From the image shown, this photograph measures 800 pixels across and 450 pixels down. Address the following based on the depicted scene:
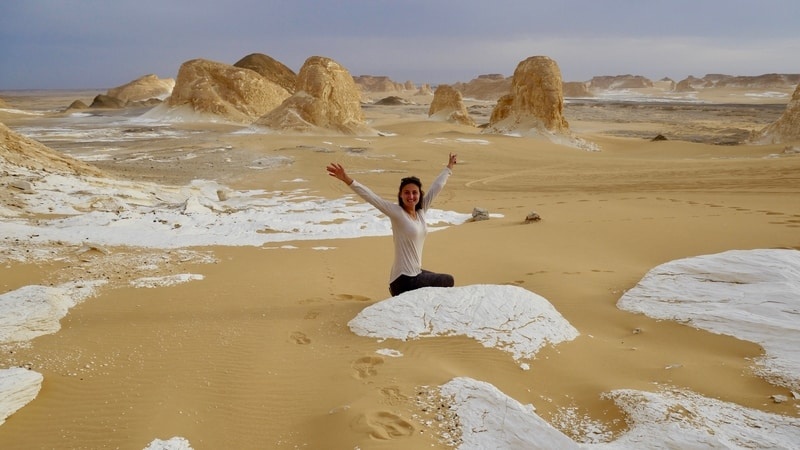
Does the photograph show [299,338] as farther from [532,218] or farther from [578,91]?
[578,91]

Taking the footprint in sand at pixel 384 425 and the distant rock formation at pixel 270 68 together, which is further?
the distant rock formation at pixel 270 68

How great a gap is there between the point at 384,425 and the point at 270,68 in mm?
43117

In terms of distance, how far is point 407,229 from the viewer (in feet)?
12.8

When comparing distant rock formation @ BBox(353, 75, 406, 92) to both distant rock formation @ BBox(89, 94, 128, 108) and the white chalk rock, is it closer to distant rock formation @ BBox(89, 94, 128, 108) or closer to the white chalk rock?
distant rock formation @ BBox(89, 94, 128, 108)

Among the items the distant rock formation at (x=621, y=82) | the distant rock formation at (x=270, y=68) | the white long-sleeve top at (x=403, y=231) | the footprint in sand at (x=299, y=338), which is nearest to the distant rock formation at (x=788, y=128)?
the white long-sleeve top at (x=403, y=231)

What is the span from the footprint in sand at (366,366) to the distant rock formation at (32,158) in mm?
8591

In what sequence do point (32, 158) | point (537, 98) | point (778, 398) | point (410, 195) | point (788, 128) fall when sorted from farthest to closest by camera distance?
point (537, 98) → point (788, 128) → point (32, 158) → point (410, 195) → point (778, 398)

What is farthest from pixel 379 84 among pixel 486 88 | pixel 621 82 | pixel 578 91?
pixel 621 82

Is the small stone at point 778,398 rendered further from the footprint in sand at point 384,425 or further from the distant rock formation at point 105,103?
the distant rock formation at point 105,103

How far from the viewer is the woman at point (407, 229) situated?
3871mm

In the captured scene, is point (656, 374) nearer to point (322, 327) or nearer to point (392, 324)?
point (392, 324)

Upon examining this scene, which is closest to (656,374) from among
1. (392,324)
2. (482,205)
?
(392,324)

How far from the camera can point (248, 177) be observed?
1327 cm

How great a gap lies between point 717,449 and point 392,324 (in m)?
1.92
